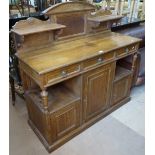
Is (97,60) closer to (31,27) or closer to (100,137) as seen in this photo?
(31,27)

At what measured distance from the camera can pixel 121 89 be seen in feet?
7.52

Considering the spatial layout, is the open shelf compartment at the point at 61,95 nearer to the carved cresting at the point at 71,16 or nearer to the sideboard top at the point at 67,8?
the carved cresting at the point at 71,16

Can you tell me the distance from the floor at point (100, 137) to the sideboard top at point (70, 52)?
0.88 m

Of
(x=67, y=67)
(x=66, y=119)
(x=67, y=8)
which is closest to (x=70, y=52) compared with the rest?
(x=67, y=67)

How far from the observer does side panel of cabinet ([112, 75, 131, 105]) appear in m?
2.20

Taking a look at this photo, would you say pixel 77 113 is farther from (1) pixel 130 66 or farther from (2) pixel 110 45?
(1) pixel 130 66

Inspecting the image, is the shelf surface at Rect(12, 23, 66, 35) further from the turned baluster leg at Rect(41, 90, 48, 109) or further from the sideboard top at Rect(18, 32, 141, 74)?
the turned baluster leg at Rect(41, 90, 48, 109)

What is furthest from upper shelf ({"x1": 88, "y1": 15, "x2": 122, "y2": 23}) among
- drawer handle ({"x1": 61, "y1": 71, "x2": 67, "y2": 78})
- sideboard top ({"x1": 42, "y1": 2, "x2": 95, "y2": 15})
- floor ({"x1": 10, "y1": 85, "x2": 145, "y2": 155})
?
floor ({"x1": 10, "y1": 85, "x2": 145, "y2": 155})

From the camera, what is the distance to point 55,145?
176 centimetres

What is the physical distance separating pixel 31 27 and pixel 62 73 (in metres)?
0.54

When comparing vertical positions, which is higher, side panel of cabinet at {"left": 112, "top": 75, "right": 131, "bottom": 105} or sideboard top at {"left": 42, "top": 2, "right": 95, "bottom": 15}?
sideboard top at {"left": 42, "top": 2, "right": 95, "bottom": 15}
